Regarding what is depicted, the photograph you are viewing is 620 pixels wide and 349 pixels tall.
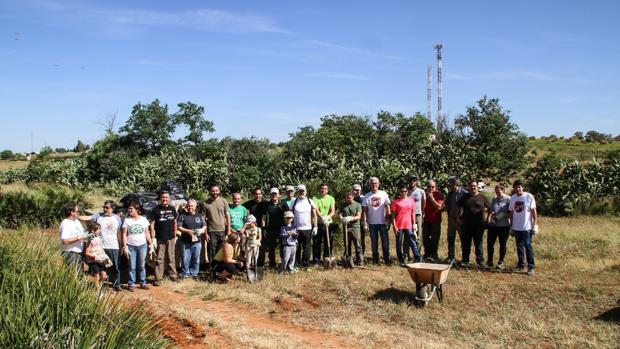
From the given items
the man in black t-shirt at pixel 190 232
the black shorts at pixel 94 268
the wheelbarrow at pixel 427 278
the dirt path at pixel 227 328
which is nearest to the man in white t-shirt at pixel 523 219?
the wheelbarrow at pixel 427 278

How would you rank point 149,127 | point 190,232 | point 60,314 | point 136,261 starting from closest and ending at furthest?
point 60,314
point 136,261
point 190,232
point 149,127

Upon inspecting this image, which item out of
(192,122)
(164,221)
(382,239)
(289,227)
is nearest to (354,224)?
(382,239)

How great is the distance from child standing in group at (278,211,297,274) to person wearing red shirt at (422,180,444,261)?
9.02 feet

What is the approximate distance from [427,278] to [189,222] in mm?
4467

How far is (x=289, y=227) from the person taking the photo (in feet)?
32.9

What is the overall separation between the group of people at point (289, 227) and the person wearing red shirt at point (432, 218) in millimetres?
20

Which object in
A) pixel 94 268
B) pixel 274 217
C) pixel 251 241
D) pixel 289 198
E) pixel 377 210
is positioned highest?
pixel 289 198

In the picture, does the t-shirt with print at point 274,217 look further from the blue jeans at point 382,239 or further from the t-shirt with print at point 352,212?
the blue jeans at point 382,239

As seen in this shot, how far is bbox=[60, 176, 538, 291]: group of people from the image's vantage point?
909 centimetres

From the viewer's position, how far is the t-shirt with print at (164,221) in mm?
9305

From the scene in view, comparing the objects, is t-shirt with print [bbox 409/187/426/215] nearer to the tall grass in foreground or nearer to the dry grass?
the dry grass

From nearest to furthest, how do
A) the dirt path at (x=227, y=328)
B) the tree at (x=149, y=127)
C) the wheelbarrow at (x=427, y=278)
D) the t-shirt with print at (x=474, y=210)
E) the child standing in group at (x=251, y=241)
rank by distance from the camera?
the dirt path at (x=227, y=328) < the wheelbarrow at (x=427, y=278) < the child standing in group at (x=251, y=241) < the t-shirt with print at (x=474, y=210) < the tree at (x=149, y=127)

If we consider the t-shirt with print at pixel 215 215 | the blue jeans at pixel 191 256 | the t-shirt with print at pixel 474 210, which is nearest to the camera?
the blue jeans at pixel 191 256

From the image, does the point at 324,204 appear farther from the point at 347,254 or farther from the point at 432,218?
the point at 432,218
